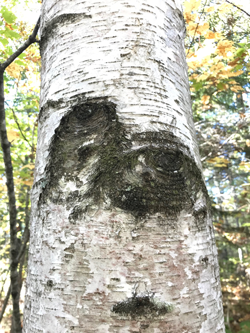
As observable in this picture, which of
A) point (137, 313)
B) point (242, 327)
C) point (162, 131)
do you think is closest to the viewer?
point (137, 313)

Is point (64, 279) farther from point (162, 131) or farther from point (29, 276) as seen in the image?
point (162, 131)

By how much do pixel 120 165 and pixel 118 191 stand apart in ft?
0.21

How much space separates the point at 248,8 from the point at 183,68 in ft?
9.68

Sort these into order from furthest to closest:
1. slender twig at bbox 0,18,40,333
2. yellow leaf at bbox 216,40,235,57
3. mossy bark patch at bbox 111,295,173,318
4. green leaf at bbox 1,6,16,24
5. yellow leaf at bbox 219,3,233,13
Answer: yellow leaf at bbox 219,3,233,13
yellow leaf at bbox 216,40,235,57
green leaf at bbox 1,6,16,24
slender twig at bbox 0,18,40,333
mossy bark patch at bbox 111,295,173,318

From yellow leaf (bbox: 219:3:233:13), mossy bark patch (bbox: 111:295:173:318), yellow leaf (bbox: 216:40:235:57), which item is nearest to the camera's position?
mossy bark patch (bbox: 111:295:173:318)

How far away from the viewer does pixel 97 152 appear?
23.9 inches

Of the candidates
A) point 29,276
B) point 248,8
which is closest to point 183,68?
point 29,276

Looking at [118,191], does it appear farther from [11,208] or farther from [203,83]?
[203,83]

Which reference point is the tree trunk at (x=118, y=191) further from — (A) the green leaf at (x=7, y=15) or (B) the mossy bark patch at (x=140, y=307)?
(A) the green leaf at (x=7, y=15)

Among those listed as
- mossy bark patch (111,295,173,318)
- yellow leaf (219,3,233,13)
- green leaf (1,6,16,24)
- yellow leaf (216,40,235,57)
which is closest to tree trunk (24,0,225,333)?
mossy bark patch (111,295,173,318)

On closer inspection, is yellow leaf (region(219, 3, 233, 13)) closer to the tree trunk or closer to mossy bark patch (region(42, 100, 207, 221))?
the tree trunk

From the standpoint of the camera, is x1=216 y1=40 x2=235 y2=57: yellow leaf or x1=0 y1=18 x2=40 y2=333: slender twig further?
x1=216 y1=40 x2=235 y2=57: yellow leaf

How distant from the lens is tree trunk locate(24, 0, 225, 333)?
52cm

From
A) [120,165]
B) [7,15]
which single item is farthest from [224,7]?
[120,165]
